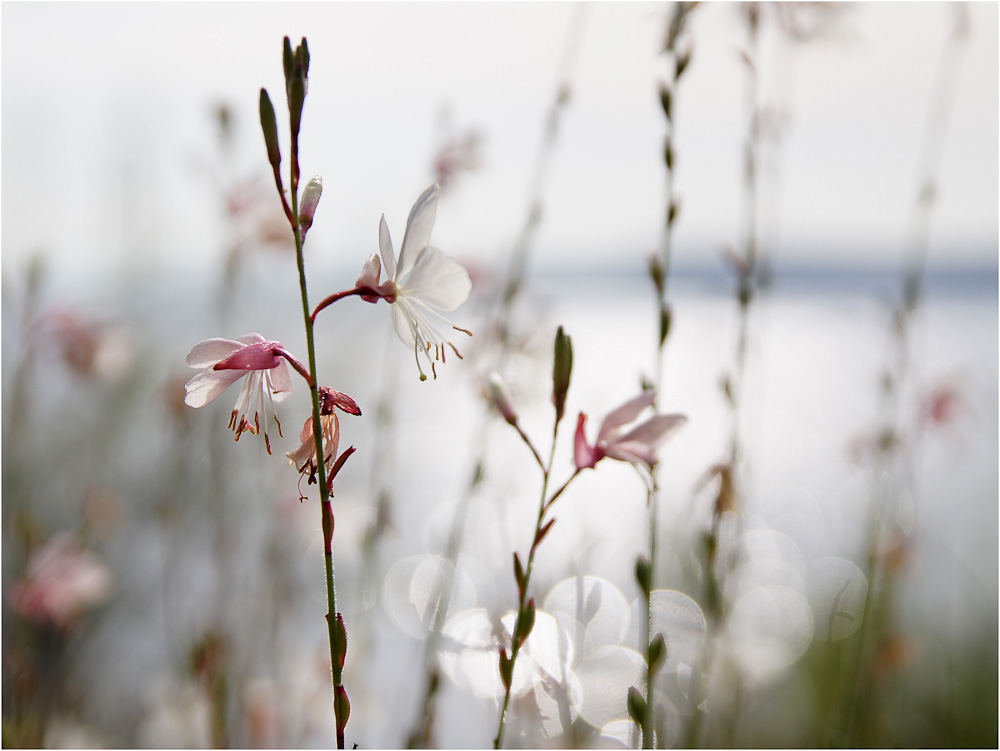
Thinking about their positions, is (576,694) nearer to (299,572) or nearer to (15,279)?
(299,572)

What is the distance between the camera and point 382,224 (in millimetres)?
553

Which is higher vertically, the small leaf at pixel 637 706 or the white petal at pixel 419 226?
the white petal at pixel 419 226

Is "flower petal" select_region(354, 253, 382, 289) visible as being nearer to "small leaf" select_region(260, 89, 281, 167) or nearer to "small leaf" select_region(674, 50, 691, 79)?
"small leaf" select_region(260, 89, 281, 167)

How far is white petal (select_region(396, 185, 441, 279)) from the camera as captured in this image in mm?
570

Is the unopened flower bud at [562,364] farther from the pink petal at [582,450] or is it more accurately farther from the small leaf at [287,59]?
the small leaf at [287,59]

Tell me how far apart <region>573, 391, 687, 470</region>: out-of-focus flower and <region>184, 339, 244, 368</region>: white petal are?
261 millimetres

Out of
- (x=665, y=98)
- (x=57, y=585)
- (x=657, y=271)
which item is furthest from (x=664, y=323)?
(x=57, y=585)

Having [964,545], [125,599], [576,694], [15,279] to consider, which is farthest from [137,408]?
[964,545]

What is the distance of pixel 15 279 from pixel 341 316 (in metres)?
2.74

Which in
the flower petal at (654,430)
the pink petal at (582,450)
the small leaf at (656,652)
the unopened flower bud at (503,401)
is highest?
the unopened flower bud at (503,401)

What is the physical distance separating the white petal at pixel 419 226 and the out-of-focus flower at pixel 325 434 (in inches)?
4.6

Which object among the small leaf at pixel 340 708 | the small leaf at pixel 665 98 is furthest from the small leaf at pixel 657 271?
the small leaf at pixel 340 708

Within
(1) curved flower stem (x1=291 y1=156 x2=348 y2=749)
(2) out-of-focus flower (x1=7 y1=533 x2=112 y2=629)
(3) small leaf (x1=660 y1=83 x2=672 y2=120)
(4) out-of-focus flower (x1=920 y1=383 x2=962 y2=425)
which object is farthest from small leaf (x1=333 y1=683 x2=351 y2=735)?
(4) out-of-focus flower (x1=920 y1=383 x2=962 y2=425)

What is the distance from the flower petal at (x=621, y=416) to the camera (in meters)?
0.56
